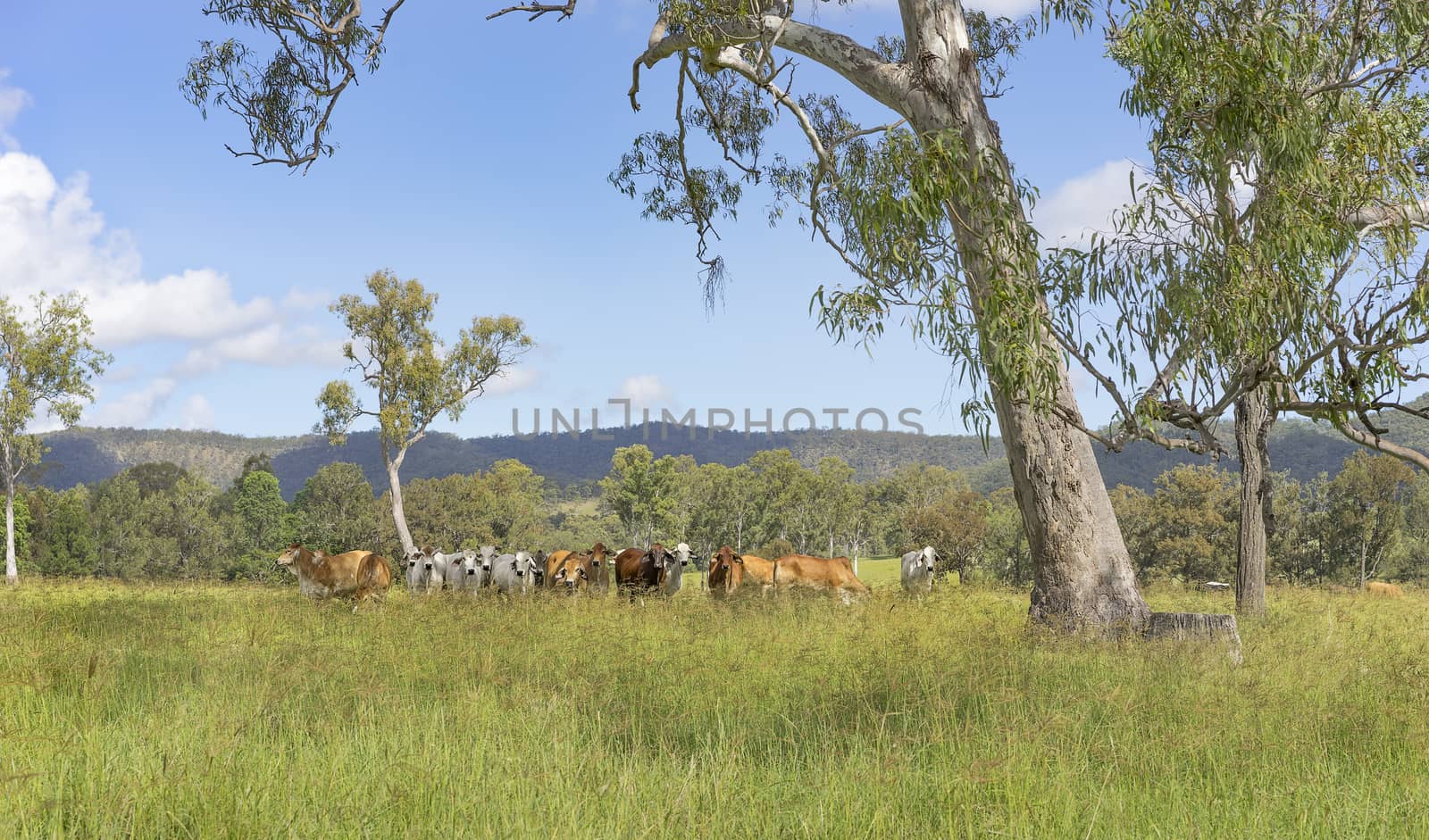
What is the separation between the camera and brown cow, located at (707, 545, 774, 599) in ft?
53.9

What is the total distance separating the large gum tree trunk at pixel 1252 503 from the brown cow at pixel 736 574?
22.6ft

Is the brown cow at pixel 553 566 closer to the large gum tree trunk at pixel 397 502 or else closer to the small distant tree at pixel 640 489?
the large gum tree trunk at pixel 397 502

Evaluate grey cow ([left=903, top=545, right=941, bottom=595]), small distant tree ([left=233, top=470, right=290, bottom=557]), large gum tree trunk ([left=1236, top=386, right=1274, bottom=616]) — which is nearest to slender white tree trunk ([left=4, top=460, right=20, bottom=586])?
grey cow ([left=903, top=545, right=941, bottom=595])

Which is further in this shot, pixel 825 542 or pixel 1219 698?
pixel 825 542

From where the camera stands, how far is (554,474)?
607ft

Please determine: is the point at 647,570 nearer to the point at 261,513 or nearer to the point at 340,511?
the point at 340,511

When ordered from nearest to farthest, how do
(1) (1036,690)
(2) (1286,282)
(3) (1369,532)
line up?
1. (1) (1036,690)
2. (2) (1286,282)
3. (3) (1369,532)

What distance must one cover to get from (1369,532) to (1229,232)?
50.6 meters

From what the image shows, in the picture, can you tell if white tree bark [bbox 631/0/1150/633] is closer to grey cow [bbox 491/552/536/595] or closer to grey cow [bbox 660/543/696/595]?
grey cow [bbox 660/543/696/595]

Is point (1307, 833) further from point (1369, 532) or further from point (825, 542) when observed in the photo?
point (825, 542)

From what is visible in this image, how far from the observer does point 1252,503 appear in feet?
43.4

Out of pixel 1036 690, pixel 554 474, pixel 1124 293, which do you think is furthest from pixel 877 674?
pixel 554 474

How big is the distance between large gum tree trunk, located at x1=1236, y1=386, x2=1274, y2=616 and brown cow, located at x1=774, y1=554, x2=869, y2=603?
5.73 meters

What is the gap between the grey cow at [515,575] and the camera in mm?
18594
